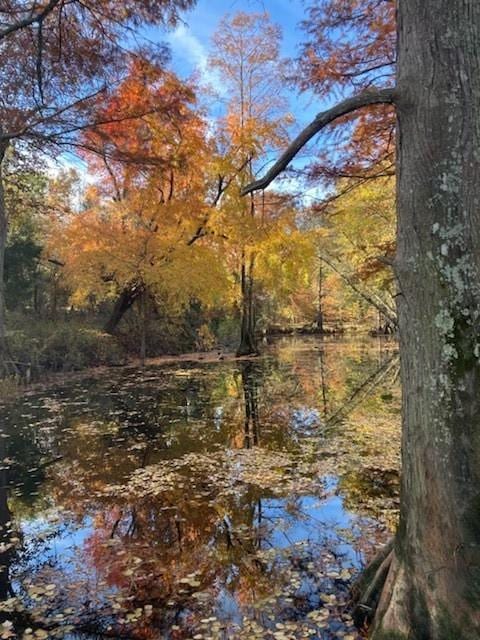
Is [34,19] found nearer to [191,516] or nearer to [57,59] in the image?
[57,59]

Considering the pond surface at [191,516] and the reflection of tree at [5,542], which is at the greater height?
the pond surface at [191,516]

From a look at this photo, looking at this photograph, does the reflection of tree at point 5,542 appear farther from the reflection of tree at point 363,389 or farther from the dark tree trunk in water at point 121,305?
the dark tree trunk in water at point 121,305

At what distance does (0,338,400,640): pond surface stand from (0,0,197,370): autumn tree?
448cm

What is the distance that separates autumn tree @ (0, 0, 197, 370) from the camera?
6223 mm

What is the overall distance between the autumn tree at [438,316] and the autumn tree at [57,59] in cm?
518

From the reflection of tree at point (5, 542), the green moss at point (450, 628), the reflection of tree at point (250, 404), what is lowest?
the reflection of tree at point (5, 542)

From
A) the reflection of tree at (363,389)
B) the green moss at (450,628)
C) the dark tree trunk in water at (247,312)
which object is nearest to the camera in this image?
the green moss at (450,628)

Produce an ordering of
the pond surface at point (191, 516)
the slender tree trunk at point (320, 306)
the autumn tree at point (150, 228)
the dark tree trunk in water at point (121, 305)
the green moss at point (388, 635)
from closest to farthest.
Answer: the green moss at point (388, 635)
the pond surface at point (191, 516)
the autumn tree at point (150, 228)
the dark tree trunk in water at point (121, 305)
the slender tree trunk at point (320, 306)

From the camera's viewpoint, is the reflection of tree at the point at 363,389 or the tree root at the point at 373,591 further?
the reflection of tree at the point at 363,389

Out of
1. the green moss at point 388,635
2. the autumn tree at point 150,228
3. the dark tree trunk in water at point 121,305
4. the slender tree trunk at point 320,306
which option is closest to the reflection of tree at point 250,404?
the autumn tree at point 150,228

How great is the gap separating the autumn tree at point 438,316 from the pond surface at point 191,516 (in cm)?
78

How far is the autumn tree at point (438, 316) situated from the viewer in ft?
6.25

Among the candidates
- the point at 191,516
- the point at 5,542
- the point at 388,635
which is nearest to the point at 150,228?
the point at 191,516

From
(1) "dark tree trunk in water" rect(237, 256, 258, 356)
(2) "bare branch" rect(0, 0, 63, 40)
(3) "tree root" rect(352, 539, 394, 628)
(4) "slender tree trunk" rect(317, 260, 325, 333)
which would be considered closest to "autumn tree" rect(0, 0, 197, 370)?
(2) "bare branch" rect(0, 0, 63, 40)
